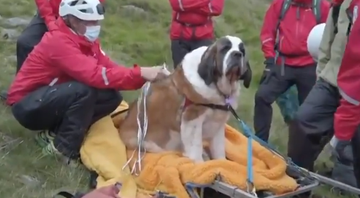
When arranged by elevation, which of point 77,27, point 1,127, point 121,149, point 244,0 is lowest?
point 244,0

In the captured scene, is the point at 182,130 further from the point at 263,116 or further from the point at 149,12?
the point at 149,12

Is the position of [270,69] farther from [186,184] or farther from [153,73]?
[186,184]

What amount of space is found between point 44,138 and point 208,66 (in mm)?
1743

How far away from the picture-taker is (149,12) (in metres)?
13.4

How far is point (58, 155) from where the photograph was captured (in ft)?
21.6

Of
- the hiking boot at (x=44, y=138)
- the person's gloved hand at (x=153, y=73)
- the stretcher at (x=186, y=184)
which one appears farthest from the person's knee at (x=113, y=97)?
the hiking boot at (x=44, y=138)

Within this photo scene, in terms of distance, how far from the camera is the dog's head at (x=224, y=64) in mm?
6090

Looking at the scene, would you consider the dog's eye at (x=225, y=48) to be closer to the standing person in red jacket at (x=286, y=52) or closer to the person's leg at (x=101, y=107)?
the person's leg at (x=101, y=107)

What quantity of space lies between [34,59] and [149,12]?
692 centimetres

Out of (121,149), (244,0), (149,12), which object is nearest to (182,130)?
(121,149)

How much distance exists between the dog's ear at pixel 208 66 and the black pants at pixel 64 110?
1.02 metres

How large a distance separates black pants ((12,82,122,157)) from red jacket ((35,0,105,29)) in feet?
4.44

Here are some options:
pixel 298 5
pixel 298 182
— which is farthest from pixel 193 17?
pixel 298 182

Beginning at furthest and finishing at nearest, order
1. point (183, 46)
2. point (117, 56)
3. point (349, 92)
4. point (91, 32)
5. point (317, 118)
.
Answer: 1. point (117, 56)
2. point (183, 46)
3. point (91, 32)
4. point (317, 118)
5. point (349, 92)
